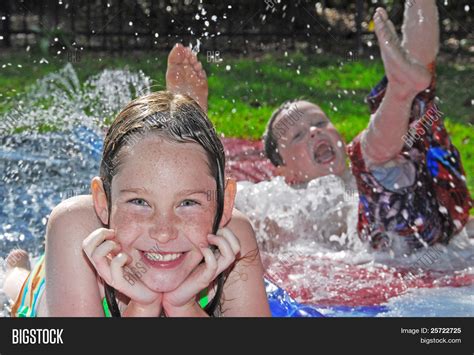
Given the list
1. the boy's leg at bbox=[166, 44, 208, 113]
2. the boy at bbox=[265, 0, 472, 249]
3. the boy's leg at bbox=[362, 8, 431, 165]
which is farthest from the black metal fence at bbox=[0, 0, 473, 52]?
the boy's leg at bbox=[166, 44, 208, 113]

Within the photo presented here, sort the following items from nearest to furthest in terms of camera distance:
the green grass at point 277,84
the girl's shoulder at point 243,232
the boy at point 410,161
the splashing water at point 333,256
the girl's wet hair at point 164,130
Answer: the girl's wet hair at point 164,130 < the girl's shoulder at point 243,232 < the splashing water at point 333,256 < the boy at point 410,161 < the green grass at point 277,84

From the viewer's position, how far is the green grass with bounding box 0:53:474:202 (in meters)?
6.12

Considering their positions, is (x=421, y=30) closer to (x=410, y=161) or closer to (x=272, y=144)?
(x=410, y=161)

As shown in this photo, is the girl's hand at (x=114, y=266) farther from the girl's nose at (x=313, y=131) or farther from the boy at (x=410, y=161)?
the girl's nose at (x=313, y=131)

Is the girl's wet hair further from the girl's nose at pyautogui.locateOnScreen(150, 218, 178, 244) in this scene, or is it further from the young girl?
the girl's nose at pyautogui.locateOnScreen(150, 218, 178, 244)

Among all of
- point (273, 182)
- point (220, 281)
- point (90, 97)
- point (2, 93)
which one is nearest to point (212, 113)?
point (90, 97)

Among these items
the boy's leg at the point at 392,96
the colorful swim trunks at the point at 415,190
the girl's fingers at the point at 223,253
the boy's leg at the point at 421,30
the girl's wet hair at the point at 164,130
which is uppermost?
the boy's leg at the point at 421,30

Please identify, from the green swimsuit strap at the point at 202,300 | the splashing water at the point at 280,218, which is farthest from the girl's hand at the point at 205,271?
the splashing water at the point at 280,218

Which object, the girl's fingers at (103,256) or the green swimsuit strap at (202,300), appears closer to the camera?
the girl's fingers at (103,256)

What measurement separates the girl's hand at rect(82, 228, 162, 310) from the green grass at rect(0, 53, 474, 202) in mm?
3590

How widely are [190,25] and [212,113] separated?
295cm

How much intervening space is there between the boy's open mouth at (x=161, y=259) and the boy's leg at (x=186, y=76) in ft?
3.93

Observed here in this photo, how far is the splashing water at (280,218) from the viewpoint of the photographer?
11.0 ft
